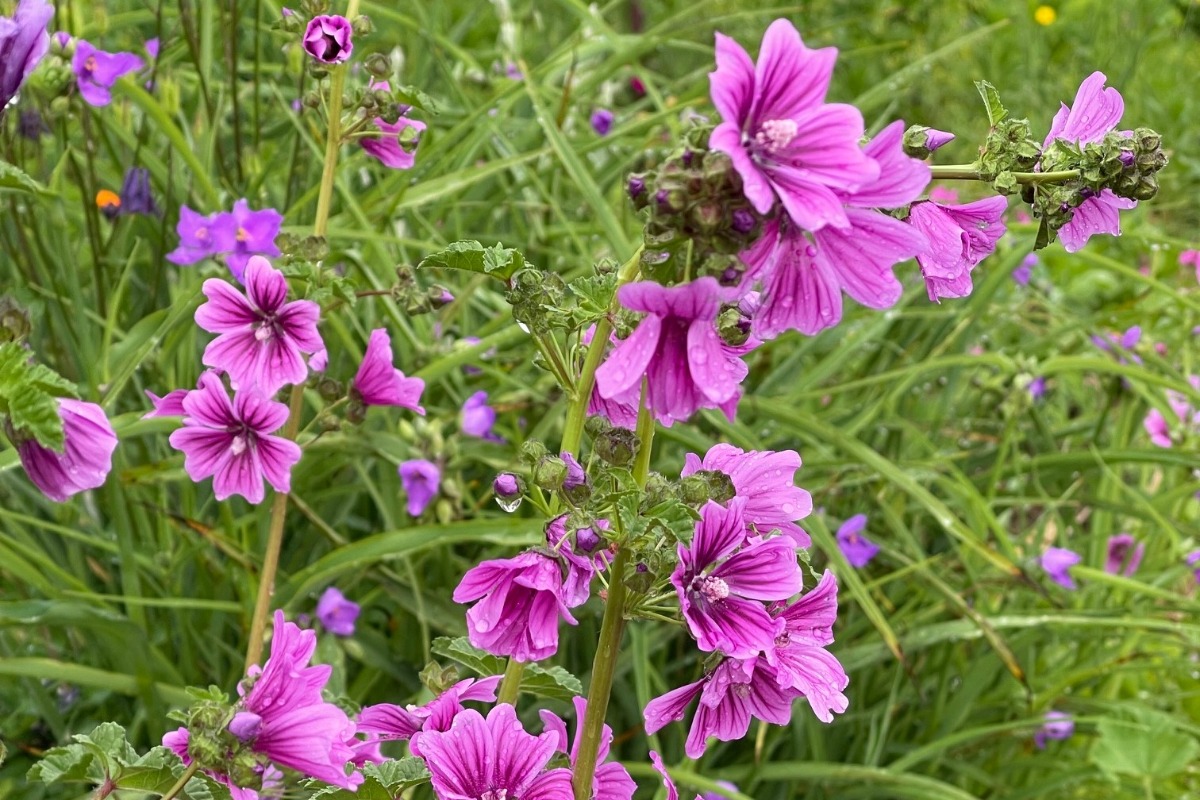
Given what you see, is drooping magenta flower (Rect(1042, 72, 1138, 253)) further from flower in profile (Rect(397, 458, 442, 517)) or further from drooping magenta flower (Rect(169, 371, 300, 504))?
Result: flower in profile (Rect(397, 458, 442, 517))

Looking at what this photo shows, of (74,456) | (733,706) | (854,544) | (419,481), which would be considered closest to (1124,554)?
(854,544)

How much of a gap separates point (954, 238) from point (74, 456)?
55 cm

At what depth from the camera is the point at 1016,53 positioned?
4992 mm

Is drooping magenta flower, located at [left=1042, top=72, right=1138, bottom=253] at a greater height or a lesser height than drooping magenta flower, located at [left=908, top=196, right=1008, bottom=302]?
greater

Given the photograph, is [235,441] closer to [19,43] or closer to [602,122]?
[19,43]

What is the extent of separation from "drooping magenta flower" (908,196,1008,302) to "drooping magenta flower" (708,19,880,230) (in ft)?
0.49

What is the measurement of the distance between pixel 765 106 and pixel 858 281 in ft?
0.32

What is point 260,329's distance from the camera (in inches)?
40.4

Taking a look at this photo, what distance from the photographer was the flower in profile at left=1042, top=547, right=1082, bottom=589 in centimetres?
185

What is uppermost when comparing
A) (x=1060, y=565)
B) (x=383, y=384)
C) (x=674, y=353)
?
(x=674, y=353)

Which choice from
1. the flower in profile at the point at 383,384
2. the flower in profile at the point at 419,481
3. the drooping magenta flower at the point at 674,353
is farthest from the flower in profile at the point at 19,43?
the flower in profile at the point at 419,481

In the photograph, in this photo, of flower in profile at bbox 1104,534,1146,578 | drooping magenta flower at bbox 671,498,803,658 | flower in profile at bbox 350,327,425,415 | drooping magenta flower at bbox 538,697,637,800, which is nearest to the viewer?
drooping magenta flower at bbox 671,498,803,658

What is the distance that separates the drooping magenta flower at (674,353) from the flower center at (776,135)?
0.07 meters

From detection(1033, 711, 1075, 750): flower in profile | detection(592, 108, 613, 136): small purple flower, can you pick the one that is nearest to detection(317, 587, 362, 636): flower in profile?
detection(1033, 711, 1075, 750): flower in profile
